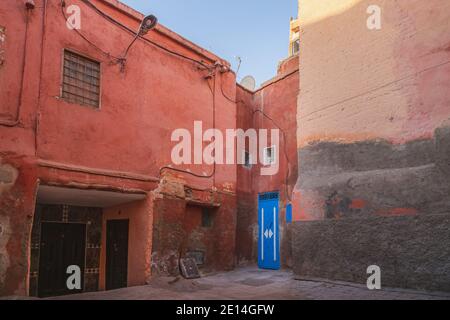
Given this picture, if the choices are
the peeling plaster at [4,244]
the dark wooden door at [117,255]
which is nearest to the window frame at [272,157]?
the dark wooden door at [117,255]

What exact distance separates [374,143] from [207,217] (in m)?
5.18

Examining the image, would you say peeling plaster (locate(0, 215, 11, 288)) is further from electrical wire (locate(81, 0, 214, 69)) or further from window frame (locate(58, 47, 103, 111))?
electrical wire (locate(81, 0, 214, 69))

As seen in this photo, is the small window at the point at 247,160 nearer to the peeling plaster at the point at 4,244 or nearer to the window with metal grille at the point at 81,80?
the window with metal grille at the point at 81,80

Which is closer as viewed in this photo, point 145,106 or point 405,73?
point 405,73

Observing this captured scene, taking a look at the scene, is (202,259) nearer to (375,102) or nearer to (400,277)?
(400,277)

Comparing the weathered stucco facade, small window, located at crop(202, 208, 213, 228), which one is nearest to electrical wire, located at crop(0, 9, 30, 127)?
the weathered stucco facade

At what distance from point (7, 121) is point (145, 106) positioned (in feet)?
10.7

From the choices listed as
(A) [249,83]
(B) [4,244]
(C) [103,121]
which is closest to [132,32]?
(C) [103,121]

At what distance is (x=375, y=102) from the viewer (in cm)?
782

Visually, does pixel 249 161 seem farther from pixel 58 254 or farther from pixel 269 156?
pixel 58 254

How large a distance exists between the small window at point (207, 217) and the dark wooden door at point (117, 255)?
2.25 m

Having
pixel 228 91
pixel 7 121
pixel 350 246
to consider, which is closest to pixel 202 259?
pixel 350 246

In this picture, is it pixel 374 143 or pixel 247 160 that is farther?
pixel 247 160

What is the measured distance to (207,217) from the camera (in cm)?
1092
